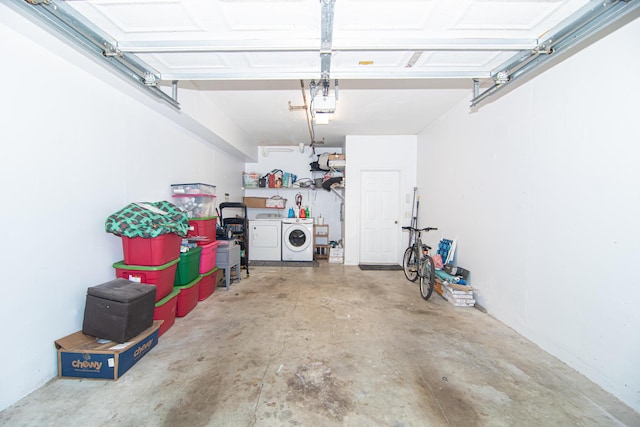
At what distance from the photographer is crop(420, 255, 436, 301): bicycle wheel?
10.1 ft

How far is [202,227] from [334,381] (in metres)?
2.41

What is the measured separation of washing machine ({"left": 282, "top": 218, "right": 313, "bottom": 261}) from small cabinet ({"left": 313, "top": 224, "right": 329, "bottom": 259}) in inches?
16.8

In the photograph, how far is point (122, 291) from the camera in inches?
71.1

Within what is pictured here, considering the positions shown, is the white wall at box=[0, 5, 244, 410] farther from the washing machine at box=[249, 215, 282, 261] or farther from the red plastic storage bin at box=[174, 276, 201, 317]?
the washing machine at box=[249, 215, 282, 261]

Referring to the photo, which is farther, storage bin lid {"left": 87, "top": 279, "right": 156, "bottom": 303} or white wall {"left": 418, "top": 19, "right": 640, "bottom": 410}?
storage bin lid {"left": 87, "top": 279, "right": 156, "bottom": 303}

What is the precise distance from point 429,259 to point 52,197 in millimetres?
3801

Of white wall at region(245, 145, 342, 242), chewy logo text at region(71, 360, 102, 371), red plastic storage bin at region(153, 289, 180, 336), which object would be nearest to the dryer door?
white wall at region(245, 145, 342, 242)

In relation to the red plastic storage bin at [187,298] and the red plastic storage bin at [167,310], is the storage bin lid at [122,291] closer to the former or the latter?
the red plastic storage bin at [167,310]

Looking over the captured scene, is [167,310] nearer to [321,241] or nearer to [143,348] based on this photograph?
[143,348]

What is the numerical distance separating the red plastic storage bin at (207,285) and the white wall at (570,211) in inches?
137

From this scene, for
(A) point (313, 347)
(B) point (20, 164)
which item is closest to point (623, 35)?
(A) point (313, 347)

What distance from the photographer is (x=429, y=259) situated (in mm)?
3232

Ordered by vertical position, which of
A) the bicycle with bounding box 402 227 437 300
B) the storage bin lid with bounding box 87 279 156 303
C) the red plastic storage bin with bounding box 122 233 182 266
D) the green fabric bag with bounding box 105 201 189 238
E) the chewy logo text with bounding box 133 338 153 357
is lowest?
the chewy logo text with bounding box 133 338 153 357

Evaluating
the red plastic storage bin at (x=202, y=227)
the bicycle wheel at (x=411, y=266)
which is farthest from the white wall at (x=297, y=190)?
the red plastic storage bin at (x=202, y=227)
